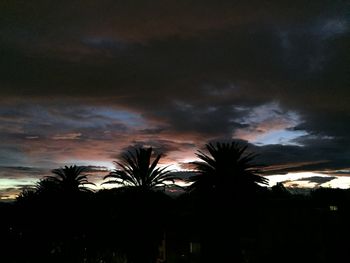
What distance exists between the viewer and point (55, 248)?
43375mm

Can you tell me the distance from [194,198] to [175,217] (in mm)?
7462

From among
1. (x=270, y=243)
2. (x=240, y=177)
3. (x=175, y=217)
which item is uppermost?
(x=240, y=177)

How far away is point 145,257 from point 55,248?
1937 centimetres

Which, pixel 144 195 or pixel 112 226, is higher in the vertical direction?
pixel 144 195

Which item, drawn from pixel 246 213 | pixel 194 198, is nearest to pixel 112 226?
pixel 194 198

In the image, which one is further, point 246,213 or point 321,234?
point 321,234

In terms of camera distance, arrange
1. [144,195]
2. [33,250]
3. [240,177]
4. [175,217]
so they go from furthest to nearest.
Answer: [33,250] < [175,217] < [144,195] < [240,177]

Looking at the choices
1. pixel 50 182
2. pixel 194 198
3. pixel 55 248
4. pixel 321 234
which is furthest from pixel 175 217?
pixel 55 248

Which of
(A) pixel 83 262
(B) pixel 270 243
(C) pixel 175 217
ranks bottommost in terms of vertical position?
(A) pixel 83 262

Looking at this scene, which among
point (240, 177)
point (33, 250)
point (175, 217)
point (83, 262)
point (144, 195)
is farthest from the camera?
point (83, 262)

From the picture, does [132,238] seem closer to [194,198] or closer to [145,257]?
[145,257]

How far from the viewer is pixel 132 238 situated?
28891 millimetres

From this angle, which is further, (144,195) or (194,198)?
(144,195)

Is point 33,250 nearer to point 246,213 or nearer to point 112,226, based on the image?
point 112,226
